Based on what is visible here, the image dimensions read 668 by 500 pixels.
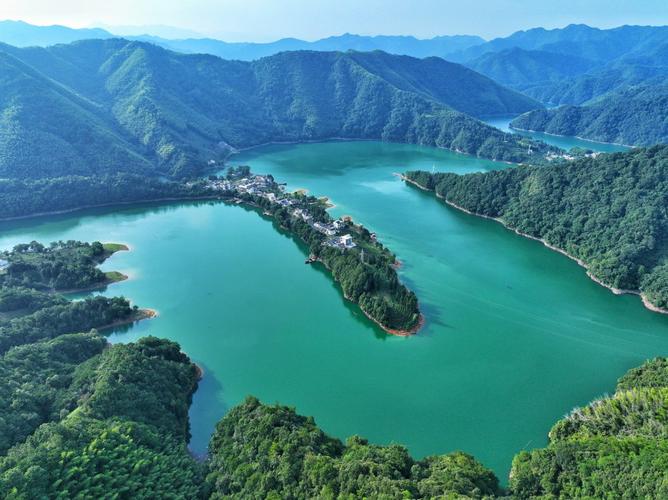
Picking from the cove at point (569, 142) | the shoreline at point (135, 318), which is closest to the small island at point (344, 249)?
the shoreline at point (135, 318)

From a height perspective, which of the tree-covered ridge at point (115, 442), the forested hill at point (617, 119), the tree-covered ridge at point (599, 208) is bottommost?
the tree-covered ridge at point (115, 442)

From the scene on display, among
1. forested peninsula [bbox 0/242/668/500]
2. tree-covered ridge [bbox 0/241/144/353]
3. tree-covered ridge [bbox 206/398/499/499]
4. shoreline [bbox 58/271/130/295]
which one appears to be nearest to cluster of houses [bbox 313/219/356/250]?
shoreline [bbox 58/271/130/295]

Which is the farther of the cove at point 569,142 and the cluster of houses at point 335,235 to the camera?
the cove at point 569,142

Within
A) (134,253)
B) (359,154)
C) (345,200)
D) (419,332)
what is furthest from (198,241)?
(359,154)

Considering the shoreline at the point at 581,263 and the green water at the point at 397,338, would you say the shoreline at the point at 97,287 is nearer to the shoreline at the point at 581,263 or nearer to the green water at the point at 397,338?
the green water at the point at 397,338

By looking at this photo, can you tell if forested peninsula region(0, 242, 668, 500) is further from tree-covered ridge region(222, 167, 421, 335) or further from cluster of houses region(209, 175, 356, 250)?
cluster of houses region(209, 175, 356, 250)

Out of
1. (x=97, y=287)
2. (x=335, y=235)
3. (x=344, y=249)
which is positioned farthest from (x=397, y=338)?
(x=97, y=287)

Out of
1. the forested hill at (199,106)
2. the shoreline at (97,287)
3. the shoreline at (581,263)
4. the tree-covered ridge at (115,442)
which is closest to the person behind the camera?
the tree-covered ridge at (115,442)
